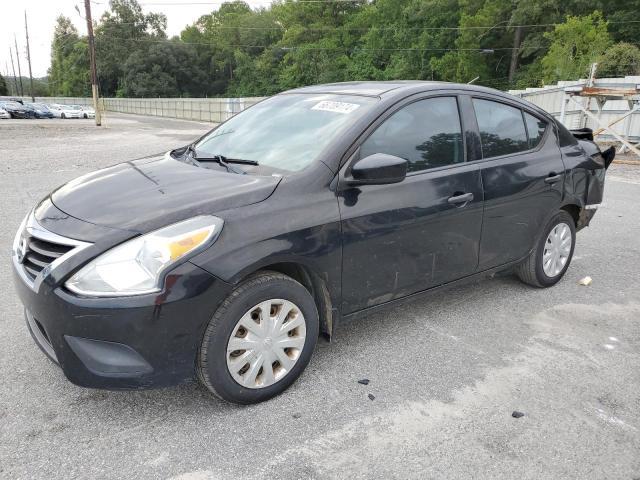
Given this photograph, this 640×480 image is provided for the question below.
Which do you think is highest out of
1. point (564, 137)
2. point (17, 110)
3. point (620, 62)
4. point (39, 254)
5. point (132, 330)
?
point (620, 62)

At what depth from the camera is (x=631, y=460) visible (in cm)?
249

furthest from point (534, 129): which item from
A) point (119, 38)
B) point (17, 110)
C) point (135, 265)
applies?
point (119, 38)

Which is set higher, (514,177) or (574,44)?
(574,44)

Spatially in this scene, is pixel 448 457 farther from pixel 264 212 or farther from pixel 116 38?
pixel 116 38

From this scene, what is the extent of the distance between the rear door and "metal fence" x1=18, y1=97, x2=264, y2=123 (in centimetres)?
2198

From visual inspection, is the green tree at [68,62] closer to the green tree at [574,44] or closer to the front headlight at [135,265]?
the green tree at [574,44]

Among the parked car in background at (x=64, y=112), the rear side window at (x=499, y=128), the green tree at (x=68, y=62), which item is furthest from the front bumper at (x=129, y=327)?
the green tree at (x=68, y=62)

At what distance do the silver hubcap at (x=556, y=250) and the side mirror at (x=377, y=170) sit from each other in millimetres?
2058

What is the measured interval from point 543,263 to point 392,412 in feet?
7.56

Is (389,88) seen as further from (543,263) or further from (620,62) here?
(620,62)

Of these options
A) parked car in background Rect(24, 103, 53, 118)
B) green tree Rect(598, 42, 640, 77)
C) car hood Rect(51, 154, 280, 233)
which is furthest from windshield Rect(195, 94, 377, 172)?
parked car in background Rect(24, 103, 53, 118)

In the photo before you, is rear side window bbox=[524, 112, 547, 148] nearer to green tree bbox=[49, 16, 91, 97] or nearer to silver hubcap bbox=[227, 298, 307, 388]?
silver hubcap bbox=[227, 298, 307, 388]

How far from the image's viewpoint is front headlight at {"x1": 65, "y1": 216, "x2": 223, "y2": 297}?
239 cm

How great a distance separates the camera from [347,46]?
73.4 metres
